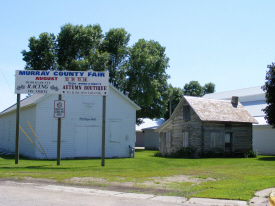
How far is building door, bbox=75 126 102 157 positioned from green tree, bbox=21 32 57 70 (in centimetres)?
2025

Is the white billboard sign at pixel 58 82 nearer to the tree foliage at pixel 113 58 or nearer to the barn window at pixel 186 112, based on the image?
the barn window at pixel 186 112

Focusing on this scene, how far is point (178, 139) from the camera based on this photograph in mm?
29812

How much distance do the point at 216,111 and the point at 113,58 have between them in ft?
61.7

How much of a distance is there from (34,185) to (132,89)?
3085 centimetres

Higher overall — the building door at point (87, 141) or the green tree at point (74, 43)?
the green tree at point (74, 43)

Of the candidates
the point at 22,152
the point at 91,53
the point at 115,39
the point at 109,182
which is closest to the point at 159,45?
the point at 115,39

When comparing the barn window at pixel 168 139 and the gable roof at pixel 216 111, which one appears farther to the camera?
the barn window at pixel 168 139

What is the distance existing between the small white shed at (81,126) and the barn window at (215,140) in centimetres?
684

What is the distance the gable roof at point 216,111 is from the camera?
28622mm

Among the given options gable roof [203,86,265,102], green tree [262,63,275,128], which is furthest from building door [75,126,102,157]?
gable roof [203,86,265,102]

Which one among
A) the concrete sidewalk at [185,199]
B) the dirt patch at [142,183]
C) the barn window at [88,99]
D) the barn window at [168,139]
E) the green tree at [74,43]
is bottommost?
the dirt patch at [142,183]

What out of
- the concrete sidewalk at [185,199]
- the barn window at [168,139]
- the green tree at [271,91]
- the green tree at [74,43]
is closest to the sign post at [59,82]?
the concrete sidewalk at [185,199]

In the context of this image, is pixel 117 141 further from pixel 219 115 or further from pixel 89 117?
pixel 219 115

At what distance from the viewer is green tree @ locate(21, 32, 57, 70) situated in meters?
43.5
